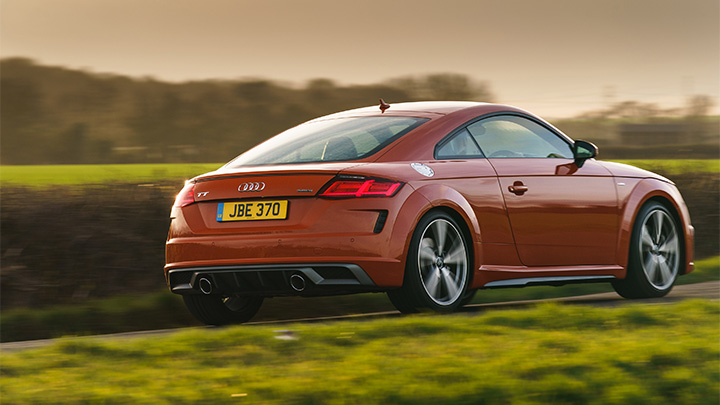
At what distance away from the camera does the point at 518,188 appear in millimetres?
7719

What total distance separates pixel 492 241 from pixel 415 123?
1004 millimetres

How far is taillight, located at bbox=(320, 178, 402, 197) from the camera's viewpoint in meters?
6.55

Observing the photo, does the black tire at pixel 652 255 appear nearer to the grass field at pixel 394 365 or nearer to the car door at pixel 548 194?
the car door at pixel 548 194

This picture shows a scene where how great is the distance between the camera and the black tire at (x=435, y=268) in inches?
266

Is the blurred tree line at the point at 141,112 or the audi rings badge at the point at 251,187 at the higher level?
the blurred tree line at the point at 141,112

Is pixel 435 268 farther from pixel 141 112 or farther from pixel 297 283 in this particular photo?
pixel 141 112

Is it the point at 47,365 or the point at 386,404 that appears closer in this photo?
the point at 386,404

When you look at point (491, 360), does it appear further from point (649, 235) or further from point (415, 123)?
point (649, 235)

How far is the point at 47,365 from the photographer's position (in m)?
4.98

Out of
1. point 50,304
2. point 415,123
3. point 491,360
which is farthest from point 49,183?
point 491,360

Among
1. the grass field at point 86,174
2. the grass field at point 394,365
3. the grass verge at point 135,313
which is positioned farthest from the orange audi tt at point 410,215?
the grass field at point 86,174

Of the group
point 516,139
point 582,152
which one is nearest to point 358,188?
point 516,139

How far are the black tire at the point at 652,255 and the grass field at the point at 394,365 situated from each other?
2.61 metres

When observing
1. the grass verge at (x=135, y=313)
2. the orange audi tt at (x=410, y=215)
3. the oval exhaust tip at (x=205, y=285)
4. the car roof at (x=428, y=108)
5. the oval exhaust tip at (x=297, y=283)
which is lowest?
the grass verge at (x=135, y=313)
